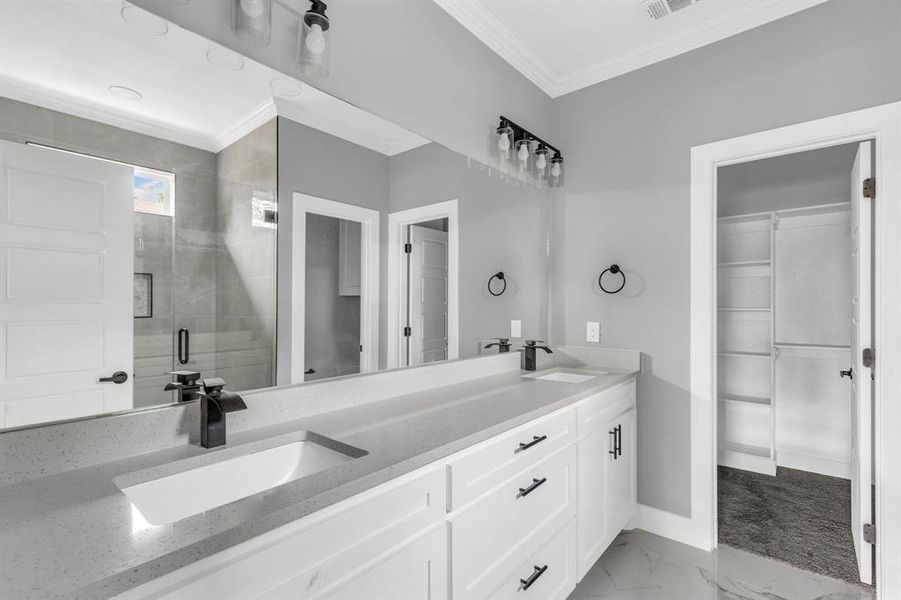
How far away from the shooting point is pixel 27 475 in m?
0.94

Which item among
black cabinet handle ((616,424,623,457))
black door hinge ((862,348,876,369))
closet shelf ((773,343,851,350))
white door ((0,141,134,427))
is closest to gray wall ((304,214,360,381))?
white door ((0,141,134,427))

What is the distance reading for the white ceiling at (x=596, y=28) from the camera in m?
2.14

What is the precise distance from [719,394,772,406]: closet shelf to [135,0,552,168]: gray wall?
9.35 feet

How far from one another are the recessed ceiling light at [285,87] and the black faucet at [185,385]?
0.91m

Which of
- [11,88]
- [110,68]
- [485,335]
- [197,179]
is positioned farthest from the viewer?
[485,335]

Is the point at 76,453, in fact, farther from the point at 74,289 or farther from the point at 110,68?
the point at 110,68

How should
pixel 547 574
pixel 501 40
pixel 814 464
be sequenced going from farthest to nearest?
1. pixel 814 464
2. pixel 501 40
3. pixel 547 574

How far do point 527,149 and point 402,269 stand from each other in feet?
4.04

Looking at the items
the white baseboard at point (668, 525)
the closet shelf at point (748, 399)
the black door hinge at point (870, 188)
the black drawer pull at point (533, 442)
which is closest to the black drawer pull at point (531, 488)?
the black drawer pull at point (533, 442)

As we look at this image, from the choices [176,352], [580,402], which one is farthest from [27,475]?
[580,402]

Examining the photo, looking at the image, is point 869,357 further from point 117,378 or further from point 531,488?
point 117,378

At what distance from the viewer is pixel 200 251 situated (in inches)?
46.9

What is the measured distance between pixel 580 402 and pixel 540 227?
4.26ft

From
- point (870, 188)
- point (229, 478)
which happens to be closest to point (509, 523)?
point (229, 478)
